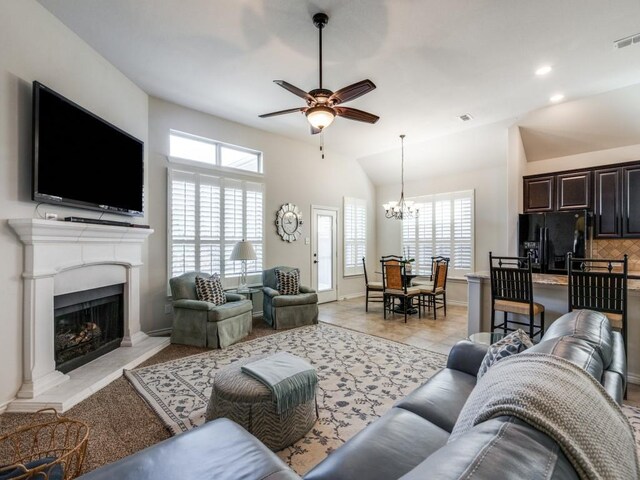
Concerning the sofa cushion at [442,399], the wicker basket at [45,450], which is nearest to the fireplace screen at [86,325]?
the wicker basket at [45,450]

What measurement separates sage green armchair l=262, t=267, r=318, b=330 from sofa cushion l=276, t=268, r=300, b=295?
0.08 metres

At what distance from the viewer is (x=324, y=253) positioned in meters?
6.81

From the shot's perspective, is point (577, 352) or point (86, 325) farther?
point (86, 325)

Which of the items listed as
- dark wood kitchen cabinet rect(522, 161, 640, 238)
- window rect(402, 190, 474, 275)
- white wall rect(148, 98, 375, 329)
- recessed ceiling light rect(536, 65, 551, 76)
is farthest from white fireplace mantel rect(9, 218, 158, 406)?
dark wood kitchen cabinet rect(522, 161, 640, 238)

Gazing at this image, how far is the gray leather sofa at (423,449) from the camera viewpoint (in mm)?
623

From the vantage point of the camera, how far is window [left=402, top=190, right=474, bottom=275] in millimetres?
6660

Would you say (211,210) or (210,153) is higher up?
(210,153)

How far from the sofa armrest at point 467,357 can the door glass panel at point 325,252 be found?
182 inches

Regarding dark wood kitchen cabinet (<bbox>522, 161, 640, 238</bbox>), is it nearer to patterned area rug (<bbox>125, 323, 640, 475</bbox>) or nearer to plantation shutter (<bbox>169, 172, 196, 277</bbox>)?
patterned area rug (<bbox>125, 323, 640, 475</bbox>)

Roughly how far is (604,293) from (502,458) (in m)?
3.16

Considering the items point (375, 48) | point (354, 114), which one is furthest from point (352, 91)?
point (375, 48)

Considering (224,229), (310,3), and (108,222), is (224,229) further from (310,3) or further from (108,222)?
(310,3)

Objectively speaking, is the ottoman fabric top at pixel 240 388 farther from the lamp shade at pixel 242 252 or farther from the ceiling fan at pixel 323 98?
the lamp shade at pixel 242 252

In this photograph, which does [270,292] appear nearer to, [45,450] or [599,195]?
[45,450]
